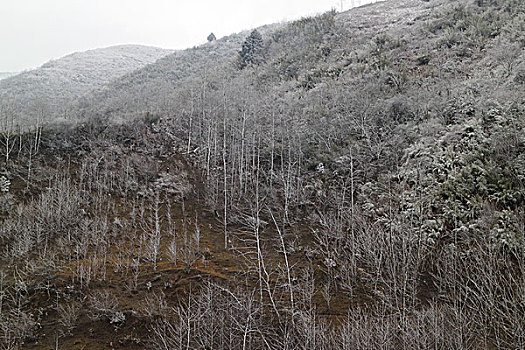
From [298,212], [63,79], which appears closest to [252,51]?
[298,212]

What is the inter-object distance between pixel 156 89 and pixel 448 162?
36497 mm

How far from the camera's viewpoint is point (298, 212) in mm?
19438

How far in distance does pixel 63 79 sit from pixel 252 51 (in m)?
38.2

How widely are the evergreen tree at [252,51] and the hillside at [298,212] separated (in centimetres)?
1250

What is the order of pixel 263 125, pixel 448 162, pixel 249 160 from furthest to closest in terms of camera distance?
1. pixel 263 125
2. pixel 249 160
3. pixel 448 162

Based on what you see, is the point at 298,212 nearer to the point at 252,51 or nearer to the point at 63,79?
the point at 252,51

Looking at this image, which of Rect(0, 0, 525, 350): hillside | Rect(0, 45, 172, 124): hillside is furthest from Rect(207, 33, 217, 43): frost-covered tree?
Rect(0, 0, 525, 350): hillside

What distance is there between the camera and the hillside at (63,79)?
1303 inches

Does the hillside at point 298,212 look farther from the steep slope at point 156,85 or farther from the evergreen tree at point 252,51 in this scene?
the evergreen tree at point 252,51

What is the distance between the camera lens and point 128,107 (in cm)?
3316

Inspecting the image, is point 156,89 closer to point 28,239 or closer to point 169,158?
point 169,158

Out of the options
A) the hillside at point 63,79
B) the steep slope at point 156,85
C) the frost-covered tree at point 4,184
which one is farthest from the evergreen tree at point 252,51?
the frost-covered tree at point 4,184

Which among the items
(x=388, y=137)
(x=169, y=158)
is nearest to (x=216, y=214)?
(x=169, y=158)

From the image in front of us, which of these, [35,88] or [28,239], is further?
[35,88]
